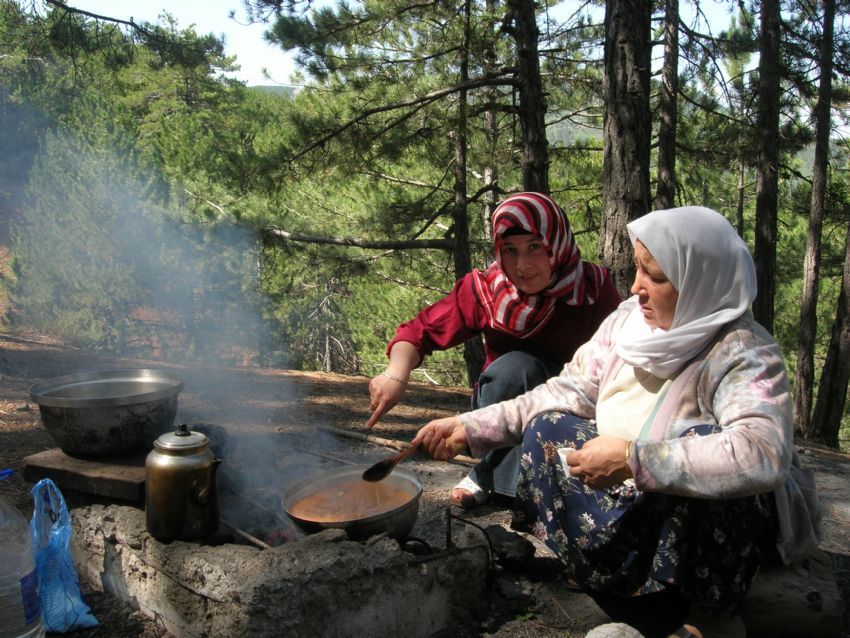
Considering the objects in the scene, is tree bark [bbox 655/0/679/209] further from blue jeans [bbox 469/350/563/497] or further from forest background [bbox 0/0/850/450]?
blue jeans [bbox 469/350/563/497]

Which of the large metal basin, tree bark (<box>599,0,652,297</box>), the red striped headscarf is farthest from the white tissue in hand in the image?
tree bark (<box>599,0,652,297</box>)

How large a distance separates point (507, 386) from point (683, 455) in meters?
1.20

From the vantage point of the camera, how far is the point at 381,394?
8.68 ft

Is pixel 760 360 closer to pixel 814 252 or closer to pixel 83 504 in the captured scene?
pixel 83 504

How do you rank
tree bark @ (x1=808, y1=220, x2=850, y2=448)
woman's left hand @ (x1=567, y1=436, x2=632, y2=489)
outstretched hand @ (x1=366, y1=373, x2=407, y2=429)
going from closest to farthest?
woman's left hand @ (x1=567, y1=436, x2=632, y2=489) → outstretched hand @ (x1=366, y1=373, x2=407, y2=429) → tree bark @ (x1=808, y1=220, x2=850, y2=448)

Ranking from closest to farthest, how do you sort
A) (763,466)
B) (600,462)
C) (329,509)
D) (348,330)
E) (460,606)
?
(763,466) → (600,462) → (460,606) → (329,509) → (348,330)

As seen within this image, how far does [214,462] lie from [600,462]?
1291 millimetres

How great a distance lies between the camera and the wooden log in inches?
80.3

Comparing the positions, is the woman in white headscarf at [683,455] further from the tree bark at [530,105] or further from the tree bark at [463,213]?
the tree bark at [463,213]

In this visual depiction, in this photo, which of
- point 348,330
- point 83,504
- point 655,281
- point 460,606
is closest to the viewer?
point 655,281

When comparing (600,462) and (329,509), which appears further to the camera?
(329,509)

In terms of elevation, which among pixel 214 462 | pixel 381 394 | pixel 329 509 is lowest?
pixel 329 509

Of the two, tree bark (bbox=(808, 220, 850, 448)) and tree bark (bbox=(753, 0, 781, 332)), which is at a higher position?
tree bark (bbox=(753, 0, 781, 332))

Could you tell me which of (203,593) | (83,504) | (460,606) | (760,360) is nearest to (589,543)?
(460,606)
